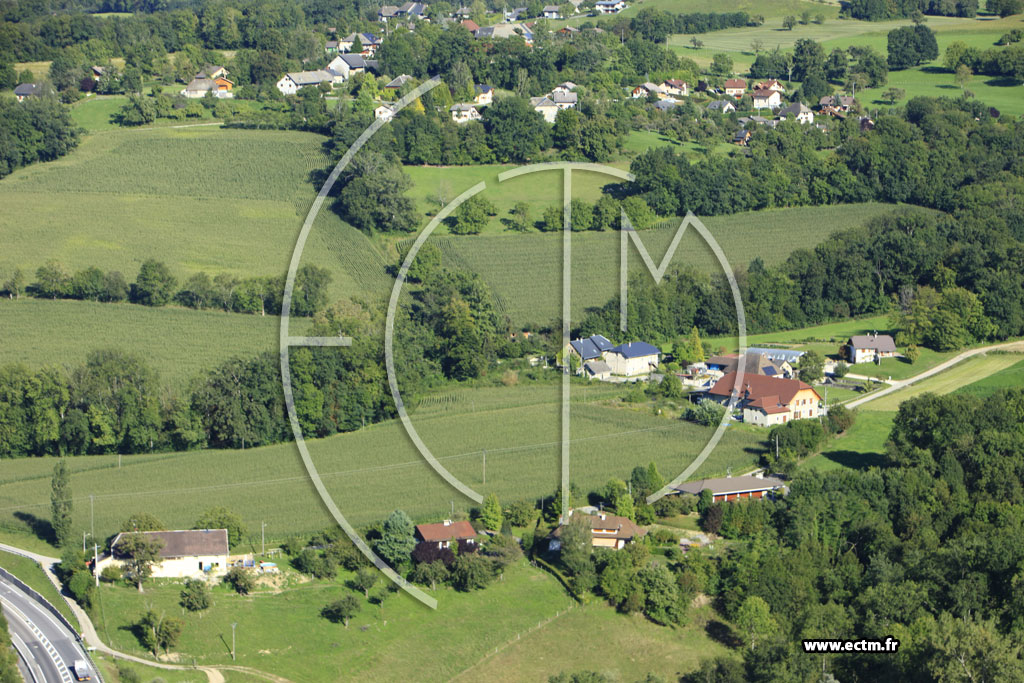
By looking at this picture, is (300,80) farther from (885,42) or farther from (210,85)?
(885,42)

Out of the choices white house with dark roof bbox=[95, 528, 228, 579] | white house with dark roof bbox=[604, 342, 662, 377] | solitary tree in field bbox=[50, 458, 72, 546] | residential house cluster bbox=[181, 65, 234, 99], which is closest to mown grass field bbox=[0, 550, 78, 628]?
solitary tree in field bbox=[50, 458, 72, 546]

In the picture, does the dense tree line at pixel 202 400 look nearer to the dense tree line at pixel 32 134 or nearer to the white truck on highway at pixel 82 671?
the white truck on highway at pixel 82 671

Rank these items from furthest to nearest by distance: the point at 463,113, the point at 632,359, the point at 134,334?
the point at 463,113 < the point at 134,334 < the point at 632,359

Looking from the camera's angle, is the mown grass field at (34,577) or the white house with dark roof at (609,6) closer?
the mown grass field at (34,577)

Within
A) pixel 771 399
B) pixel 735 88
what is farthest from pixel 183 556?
pixel 735 88

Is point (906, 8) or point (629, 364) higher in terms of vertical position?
point (906, 8)

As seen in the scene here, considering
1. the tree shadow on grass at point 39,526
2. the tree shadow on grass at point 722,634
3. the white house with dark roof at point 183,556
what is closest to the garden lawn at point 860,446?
the tree shadow on grass at point 722,634

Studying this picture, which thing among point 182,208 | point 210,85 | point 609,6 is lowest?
point 182,208
